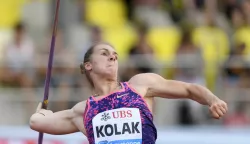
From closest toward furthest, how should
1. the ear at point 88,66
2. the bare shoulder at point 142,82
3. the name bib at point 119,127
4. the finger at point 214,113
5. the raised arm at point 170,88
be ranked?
1. the finger at point 214,113
2. the name bib at point 119,127
3. the raised arm at point 170,88
4. the bare shoulder at point 142,82
5. the ear at point 88,66

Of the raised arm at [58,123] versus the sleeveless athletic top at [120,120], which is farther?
the raised arm at [58,123]

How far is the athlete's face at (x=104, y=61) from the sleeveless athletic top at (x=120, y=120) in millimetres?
192

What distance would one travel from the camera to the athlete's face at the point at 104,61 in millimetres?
7125

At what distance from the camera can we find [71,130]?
287 inches

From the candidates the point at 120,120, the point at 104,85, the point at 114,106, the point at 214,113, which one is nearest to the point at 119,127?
the point at 120,120

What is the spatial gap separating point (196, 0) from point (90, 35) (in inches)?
68.7

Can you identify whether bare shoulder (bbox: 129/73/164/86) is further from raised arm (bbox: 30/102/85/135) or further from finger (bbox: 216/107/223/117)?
finger (bbox: 216/107/223/117)

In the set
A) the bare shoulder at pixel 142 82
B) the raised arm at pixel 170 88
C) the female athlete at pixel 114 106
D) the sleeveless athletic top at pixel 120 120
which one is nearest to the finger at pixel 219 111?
the female athlete at pixel 114 106

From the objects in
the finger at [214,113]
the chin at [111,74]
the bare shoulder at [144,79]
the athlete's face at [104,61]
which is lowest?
the finger at [214,113]

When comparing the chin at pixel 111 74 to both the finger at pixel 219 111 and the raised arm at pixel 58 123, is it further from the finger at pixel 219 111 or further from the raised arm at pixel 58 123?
the finger at pixel 219 111

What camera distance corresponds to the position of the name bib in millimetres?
6812

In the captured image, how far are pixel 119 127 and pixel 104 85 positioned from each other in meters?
0.49

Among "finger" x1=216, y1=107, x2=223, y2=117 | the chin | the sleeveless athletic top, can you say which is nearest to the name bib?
the sleeveless athletic top

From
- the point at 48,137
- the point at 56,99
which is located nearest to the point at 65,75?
the point at 56,99
